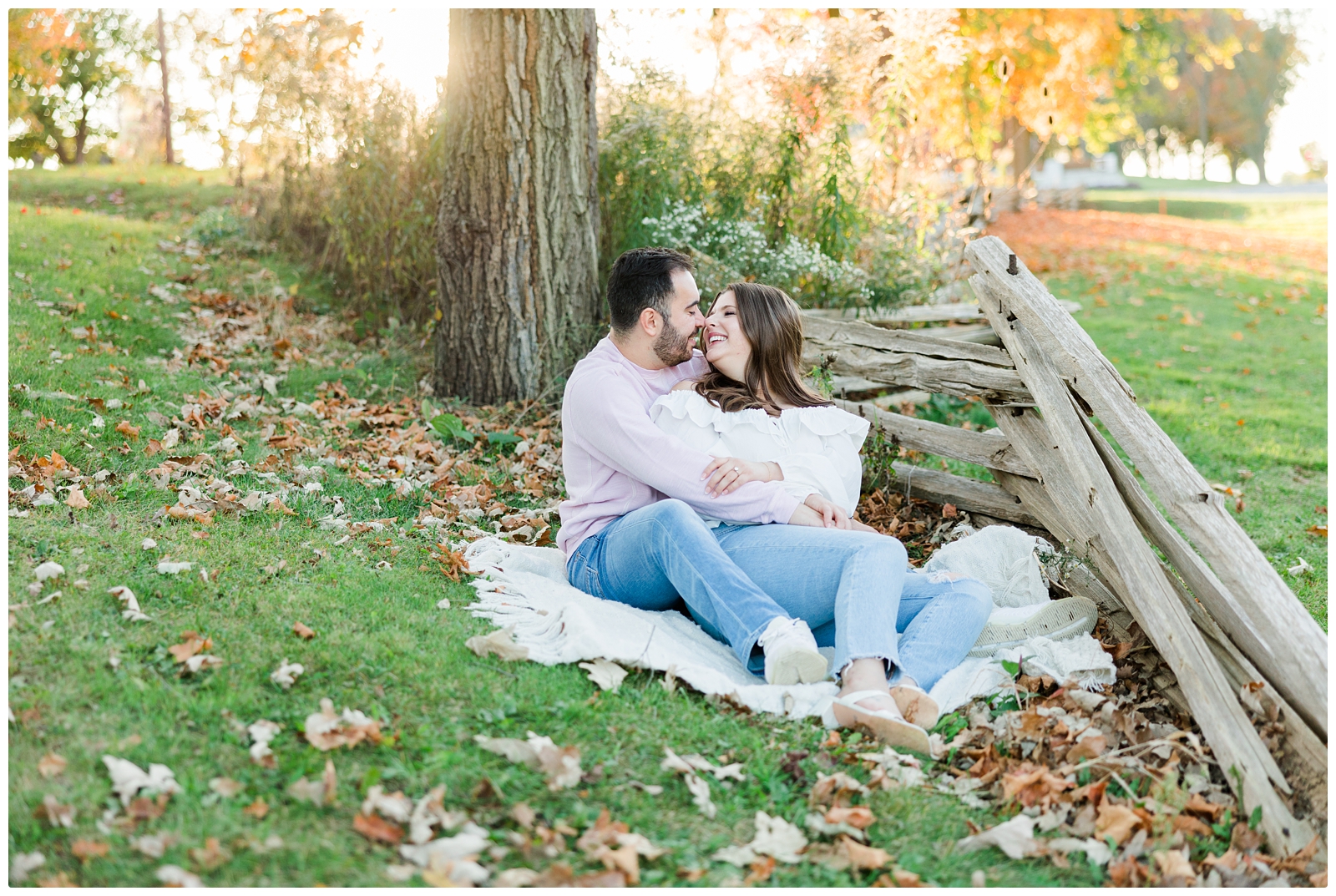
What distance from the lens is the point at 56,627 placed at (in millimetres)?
3086

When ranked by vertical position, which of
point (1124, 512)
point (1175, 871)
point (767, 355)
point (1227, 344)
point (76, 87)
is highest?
point (76, 87)

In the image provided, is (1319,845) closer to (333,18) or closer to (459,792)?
(459,792)

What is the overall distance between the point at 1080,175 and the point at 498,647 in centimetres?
3802

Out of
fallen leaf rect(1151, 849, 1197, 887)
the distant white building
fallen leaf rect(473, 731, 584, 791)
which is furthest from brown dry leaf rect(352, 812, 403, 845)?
the distant white building

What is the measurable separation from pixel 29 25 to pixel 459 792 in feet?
45.0

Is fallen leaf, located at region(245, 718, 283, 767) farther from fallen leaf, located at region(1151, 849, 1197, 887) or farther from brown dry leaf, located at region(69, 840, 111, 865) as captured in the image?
fallen leaf, located at region(1151, 849, 1197, 887)

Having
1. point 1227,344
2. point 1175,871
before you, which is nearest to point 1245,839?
point 1175,871

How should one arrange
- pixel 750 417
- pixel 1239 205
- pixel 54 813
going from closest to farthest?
pixel 54 813, pixel 750 417, pixel 1239 205

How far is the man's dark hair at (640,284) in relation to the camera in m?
4.11

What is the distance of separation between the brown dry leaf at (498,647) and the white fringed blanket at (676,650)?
0.04 m

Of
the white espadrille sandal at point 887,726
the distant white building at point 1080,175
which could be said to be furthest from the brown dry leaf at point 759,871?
the distant white building at point 1080,175

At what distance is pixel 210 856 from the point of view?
2260mm

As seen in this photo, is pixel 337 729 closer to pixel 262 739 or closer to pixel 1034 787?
pixel 262 739

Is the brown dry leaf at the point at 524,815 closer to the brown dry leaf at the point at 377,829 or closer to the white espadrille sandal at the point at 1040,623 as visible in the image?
the brown dry leaf at the point at 377,829
